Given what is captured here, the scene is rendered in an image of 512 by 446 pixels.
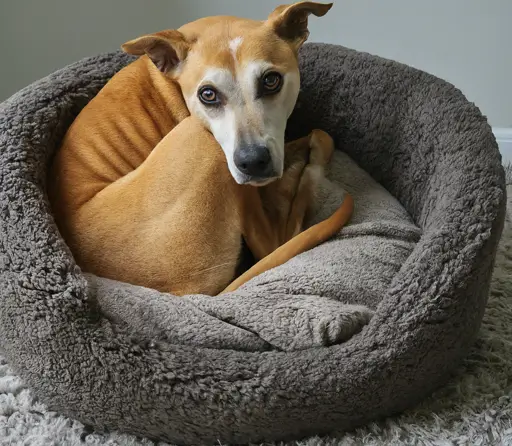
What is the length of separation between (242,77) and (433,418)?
3.03ft

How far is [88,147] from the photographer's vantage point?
1.71 m

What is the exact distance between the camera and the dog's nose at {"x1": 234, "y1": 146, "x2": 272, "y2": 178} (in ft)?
5.03

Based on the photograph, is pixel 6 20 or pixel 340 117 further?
pixel 6 20

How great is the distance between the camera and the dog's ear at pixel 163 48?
1.67 m

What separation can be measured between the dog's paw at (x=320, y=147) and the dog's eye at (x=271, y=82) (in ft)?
1.01

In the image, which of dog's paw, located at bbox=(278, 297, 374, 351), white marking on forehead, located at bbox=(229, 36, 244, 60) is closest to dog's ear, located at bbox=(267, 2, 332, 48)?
white marking on forehead, located at bbox=(229, 36, 244, 60)

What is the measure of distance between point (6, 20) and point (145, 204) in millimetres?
1661

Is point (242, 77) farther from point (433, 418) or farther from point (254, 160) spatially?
point (433, 418)

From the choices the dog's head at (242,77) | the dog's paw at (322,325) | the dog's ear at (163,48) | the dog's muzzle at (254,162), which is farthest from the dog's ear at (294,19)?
the dog's paw at (322,325)

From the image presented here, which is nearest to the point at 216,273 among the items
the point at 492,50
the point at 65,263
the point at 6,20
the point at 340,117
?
the point at 65,263

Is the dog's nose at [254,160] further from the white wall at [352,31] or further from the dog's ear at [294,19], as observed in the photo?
the white wall at [352,31]

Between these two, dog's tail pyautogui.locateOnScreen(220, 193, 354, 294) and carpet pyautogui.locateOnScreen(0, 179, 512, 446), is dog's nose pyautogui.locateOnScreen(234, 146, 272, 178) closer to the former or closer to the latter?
dog's tail pyautogui.locateOnScreen(220, 193, 354, 294)

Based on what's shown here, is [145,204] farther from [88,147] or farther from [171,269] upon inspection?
[88,147]

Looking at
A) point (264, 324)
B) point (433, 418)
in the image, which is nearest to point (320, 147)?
point (264, 324)
